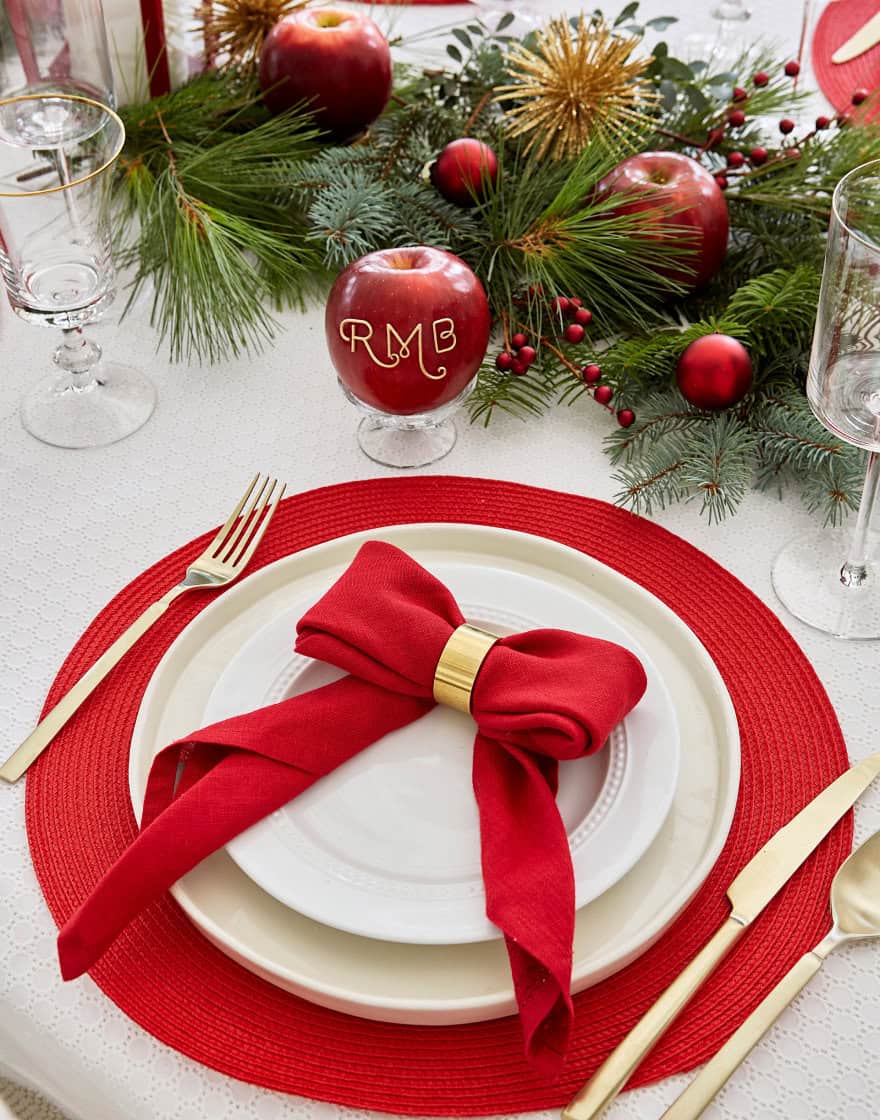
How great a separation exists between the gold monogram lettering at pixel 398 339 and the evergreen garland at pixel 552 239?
92 mm

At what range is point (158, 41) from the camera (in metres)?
1.06

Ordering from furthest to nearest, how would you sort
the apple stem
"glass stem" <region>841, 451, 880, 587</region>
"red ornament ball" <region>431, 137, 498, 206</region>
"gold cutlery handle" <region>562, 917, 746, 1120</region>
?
the apple stem
"red ornament ball" <region>431, 137, 498, 206</region>
"glass stem" <region>841, 451, 880, 587</region>
"gold cutlery handle" <region>562, 917, 746, 1120</region>

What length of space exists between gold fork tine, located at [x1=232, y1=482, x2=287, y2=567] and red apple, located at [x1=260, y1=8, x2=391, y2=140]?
0.40 meters

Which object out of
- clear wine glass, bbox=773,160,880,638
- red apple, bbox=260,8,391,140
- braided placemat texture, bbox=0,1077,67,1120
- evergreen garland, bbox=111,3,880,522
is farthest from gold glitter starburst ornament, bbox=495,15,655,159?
braided placemat texture, bbox=0,1077,67,1120

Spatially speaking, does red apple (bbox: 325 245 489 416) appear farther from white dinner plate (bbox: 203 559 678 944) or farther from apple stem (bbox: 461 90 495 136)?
apple stem (bbox: 461 90 495 136)

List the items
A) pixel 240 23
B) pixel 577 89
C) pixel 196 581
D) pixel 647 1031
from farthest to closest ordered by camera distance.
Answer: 1. pixel 240 23
2. pixel 577 89
3. pixel 196 581
4. pixel 647 1031

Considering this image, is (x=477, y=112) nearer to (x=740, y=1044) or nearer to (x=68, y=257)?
(x=68, y=257)

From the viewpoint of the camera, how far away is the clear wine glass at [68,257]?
771 mm

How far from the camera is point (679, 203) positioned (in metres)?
0.87

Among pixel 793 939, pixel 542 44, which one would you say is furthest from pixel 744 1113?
pixel 542 44

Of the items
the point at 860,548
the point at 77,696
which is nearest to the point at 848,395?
the point at 860,548

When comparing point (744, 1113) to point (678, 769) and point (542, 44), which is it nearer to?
point (678, 769)

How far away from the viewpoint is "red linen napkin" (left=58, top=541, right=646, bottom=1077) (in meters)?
0.50

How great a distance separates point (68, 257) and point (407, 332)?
0.81 feet
